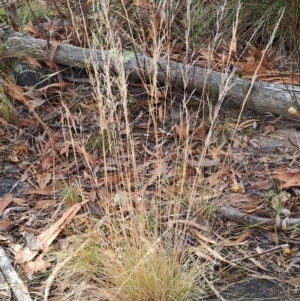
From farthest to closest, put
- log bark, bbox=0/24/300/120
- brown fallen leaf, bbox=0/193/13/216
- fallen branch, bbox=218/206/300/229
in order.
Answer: log bark, bbox=0/24/300/120
brown fallen leaf, bbox=0/193/13/216
fallen branch, bbox=218/206/300/229

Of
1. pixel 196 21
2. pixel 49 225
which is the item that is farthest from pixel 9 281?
pixel 196 21

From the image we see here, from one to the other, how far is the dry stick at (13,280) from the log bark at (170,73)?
1.11 meters

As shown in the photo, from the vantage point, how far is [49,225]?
272cm

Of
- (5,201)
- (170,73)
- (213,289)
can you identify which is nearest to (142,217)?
(213,289)

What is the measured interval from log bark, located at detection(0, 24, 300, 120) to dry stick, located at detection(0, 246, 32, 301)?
1.11 meters

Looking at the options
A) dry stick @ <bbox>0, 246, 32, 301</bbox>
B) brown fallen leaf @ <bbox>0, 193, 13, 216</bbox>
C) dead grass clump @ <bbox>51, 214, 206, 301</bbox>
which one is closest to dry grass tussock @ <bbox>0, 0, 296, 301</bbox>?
dead grass clump @ <bbox>51, 214, 206, 301</bbox>

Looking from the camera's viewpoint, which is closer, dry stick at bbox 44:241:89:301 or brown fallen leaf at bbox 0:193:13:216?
dry stick at bbox 44:241:89:301

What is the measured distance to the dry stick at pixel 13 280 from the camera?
230 centimetres

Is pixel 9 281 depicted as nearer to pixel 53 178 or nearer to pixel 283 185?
pixel 53 178

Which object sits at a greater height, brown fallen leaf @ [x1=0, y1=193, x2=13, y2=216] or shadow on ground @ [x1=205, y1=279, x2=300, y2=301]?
brown fallen leaf @ [x1=0, y1=193, x2=13, y2=216]

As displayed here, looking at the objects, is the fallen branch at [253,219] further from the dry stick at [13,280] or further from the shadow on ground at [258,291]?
the dry stick at [13,280]

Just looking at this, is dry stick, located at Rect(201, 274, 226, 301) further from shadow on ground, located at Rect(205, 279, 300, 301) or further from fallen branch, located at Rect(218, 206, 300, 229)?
fallen branch, located at Rect(218, 206, 300, 229)

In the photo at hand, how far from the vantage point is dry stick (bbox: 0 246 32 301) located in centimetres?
230

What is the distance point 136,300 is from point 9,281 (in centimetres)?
56
